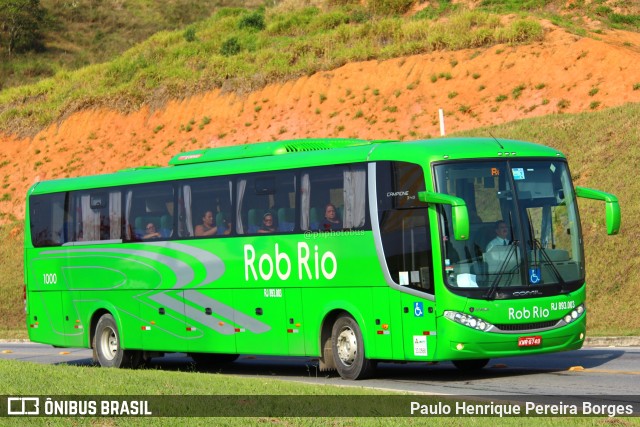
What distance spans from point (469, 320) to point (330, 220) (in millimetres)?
2921

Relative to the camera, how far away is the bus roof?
16.5m

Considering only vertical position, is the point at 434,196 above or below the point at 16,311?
above

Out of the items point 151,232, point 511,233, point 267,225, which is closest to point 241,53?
point 151,232

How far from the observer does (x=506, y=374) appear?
17.3m

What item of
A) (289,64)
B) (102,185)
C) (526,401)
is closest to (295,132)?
(289,64)

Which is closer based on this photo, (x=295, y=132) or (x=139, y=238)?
(x=139, y=238)

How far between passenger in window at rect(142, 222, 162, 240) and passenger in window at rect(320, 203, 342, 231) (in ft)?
14.5

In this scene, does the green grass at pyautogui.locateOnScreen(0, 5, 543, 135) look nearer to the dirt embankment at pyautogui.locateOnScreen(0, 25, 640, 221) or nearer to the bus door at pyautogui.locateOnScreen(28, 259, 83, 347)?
the dirt embankment at pyautogui.locateOnScreen(0, 25, 640, 221)

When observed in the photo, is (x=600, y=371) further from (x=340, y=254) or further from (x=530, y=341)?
(x=340, y=254)

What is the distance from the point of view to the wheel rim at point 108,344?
22250 mm

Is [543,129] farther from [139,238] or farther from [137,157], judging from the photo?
[137,157]

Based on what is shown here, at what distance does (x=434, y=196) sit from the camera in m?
15.8

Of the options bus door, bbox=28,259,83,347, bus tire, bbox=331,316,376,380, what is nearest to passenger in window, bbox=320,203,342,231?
bus tire, bbox=331,316,376,380

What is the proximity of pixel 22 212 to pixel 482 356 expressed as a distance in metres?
46.5
